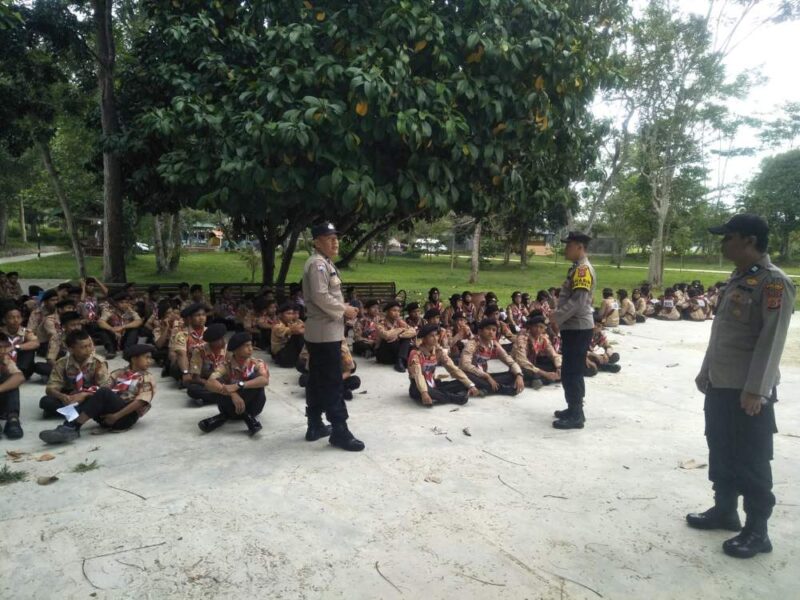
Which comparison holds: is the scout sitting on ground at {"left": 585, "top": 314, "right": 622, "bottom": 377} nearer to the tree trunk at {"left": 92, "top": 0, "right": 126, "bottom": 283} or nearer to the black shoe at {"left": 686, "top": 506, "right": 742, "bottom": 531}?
the black shoe at {"left": 686, "top": 506, "right": 742, "bottom": 531}

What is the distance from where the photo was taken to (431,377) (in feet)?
Result: 20.5

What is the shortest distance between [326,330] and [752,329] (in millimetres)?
2848

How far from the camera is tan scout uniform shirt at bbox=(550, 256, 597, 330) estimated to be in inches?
203

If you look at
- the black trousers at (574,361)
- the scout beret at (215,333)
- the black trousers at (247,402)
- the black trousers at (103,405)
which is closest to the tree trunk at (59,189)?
the scout beret at (215,333)

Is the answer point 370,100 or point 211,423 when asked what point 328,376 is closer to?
point 211,423

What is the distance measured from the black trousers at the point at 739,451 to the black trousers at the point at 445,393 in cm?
291

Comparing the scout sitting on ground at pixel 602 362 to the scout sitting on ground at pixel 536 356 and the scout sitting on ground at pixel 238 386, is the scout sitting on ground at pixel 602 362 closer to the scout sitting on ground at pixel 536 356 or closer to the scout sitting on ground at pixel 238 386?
the scout sitting on ground at pixel 536 356

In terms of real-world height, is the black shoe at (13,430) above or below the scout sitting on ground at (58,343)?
below

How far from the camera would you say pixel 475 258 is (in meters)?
21.8

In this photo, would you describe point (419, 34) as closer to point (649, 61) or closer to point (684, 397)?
point (684, 397)

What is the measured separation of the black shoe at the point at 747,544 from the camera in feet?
10.3

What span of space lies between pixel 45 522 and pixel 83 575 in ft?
2.31

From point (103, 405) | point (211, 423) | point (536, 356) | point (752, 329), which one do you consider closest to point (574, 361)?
point (536, 356)

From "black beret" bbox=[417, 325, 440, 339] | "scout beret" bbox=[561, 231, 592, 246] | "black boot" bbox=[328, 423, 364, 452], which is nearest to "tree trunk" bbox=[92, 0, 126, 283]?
"black beret" bbox=[417, 325, 440, 339]
